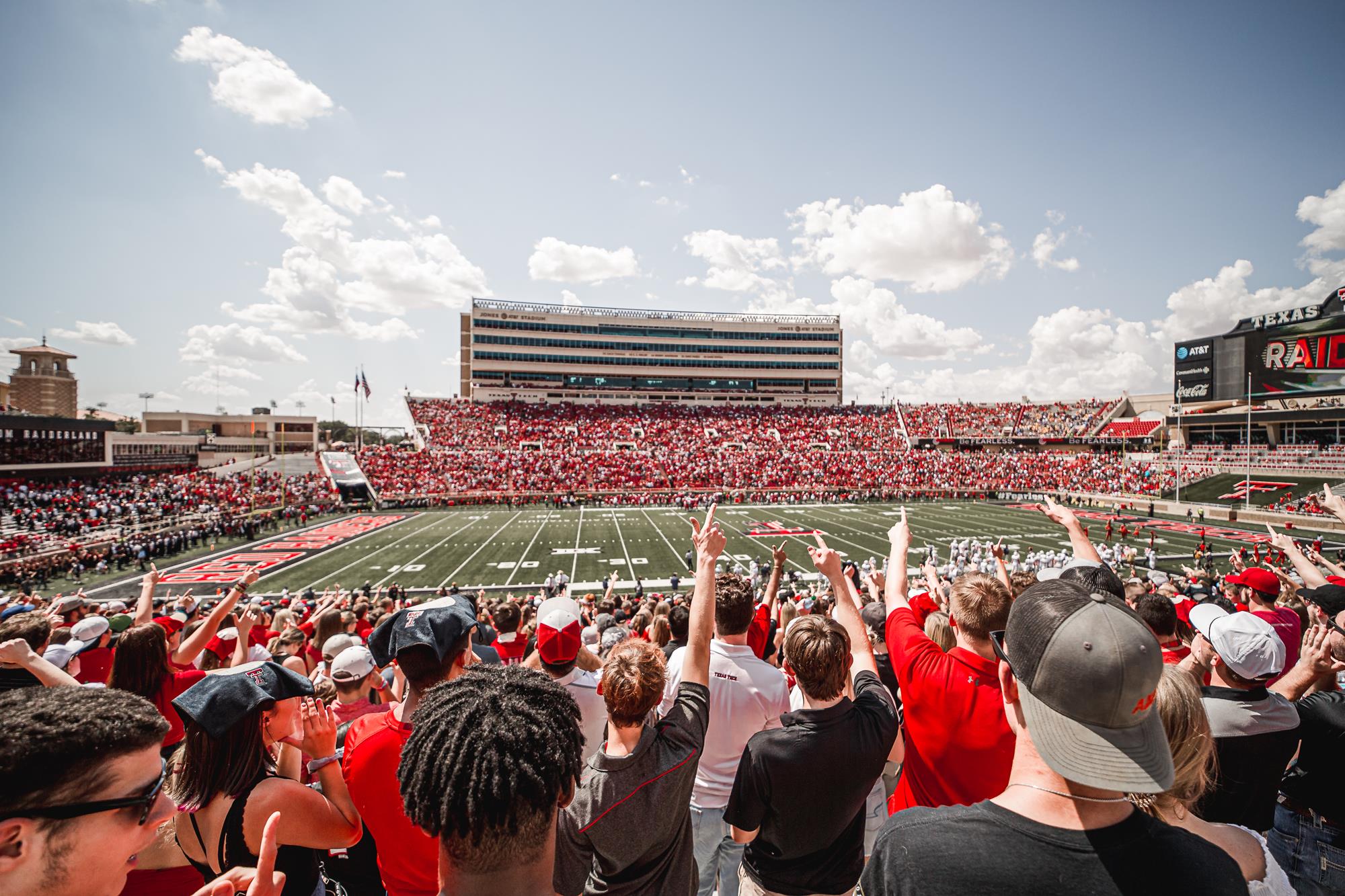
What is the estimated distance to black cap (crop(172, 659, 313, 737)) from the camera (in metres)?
2.06

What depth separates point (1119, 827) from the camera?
1313 mm

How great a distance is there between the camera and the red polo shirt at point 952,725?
2.58 metres

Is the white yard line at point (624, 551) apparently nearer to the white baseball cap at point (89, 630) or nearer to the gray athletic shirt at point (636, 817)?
the white baseball cap at point (89, 630)

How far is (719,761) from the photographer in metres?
3.06

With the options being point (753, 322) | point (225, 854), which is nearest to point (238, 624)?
point (225, 854)

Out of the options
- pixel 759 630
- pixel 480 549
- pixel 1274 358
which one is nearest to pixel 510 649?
pixel 759 630

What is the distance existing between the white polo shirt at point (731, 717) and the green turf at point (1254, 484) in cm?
4638

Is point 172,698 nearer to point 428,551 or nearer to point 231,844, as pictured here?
point 231,844

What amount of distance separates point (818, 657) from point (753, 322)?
82.6 meters

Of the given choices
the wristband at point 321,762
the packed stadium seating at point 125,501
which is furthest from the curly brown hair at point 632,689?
the packed stadium seating at point 125,501

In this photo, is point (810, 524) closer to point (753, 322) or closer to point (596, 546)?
point (596, 546)

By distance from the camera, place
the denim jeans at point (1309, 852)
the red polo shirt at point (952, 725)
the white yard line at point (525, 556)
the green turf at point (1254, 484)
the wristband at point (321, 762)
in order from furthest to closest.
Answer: the green turf at point (1254, 484), the white yard line at point (525, 556), the denim jeans at point (1309, 852), the red polo shirt at point (952, 725), the wristband at point (321, 762)

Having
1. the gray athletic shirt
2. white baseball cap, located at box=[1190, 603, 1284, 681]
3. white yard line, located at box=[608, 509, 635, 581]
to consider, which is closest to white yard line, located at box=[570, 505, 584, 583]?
white yard line, located at box=[608, 509, 635, 581]

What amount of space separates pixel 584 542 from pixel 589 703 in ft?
83.7
